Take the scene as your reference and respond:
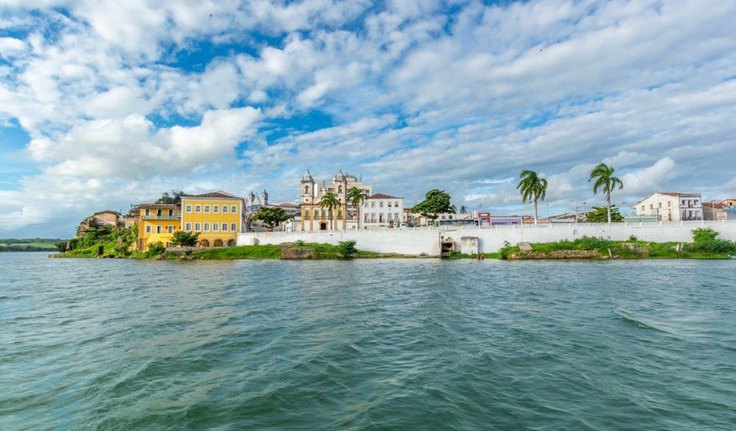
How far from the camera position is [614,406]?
6.42 m

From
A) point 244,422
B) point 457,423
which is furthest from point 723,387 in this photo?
point 244,422

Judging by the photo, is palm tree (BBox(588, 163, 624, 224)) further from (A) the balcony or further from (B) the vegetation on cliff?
(A) the balcony

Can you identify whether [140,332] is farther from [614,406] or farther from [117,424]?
[614,406]

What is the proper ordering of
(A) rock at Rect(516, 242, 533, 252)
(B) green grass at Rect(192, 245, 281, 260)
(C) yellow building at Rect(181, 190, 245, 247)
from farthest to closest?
(C) yellow building at Rect(181, 190, 245, 247)
(B) green grass at Rect(192, 245, 281, 260)
(A) rock at Rect(516, 242, 533, 252)

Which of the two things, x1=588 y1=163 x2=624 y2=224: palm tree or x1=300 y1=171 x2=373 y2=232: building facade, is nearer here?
x1=588 y1=163 x2=624 y2=224: palm tree

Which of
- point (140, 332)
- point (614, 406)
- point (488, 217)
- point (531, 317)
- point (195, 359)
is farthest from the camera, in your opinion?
point (488, 217)

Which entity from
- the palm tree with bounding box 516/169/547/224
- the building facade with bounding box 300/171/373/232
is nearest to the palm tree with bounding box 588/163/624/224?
the palm tree with bounding box 516/169/547/224

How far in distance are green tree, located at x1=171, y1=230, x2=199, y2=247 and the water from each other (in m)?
47.0

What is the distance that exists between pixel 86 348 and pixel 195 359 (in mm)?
3639

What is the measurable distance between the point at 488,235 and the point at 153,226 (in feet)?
195

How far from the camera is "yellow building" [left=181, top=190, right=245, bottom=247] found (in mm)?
67438

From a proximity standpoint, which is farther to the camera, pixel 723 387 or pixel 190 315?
pixel 190 315

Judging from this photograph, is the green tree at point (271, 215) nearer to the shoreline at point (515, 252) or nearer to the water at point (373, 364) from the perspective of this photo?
the shoreline at point (515, 252)

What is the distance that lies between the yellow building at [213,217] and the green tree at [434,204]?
3730 centimetres
